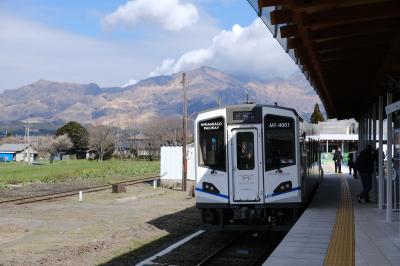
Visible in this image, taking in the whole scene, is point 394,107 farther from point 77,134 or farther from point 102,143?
point 77,134

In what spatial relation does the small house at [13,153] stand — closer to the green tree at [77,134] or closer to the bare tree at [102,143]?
the green tree at [77,134]

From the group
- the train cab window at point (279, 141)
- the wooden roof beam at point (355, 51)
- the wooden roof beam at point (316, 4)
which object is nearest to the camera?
the wooden roof beam at point (316, 4)

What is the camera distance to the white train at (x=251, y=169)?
12.7 meters

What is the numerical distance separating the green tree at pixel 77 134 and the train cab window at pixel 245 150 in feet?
314

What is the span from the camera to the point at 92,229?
16281 mm

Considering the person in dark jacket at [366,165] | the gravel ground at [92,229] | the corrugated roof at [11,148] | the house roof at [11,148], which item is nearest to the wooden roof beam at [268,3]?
the gravel ground at [92,229]

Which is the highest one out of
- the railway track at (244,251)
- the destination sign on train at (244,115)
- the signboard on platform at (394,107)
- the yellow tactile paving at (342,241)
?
the destination sign on train at (244,115)

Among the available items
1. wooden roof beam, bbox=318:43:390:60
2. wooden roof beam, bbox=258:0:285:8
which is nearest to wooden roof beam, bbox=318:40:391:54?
wooden roof beam, bbox=318:43:390:60

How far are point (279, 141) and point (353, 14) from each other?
5835 mm

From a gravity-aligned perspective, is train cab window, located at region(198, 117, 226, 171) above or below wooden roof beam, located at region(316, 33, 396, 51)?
below

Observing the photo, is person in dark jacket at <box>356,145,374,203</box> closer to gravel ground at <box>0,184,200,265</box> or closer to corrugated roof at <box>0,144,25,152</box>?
gravel ground at <box>0,184,200,265</box>

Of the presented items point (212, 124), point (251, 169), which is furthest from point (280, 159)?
point (212, 124)

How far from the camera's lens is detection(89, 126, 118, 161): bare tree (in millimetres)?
101312

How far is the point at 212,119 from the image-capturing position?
13.1 meters
